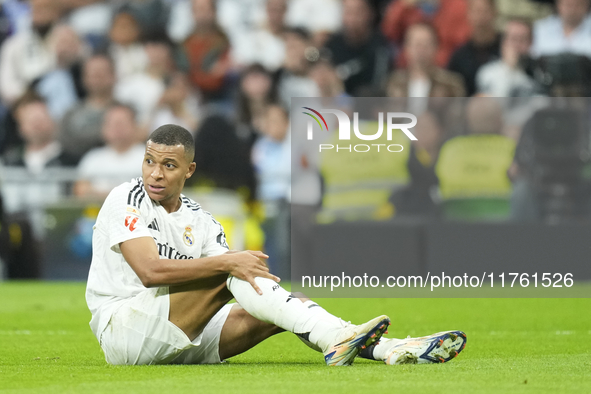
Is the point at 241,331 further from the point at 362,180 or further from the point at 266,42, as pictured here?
the point at 266,42

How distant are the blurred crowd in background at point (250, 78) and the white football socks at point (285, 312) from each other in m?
7.35

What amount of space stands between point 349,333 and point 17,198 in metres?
9.66

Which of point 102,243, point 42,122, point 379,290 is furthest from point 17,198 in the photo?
A: point 102,243

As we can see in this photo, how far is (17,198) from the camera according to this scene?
13133mm

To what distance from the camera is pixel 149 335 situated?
4.68 meters

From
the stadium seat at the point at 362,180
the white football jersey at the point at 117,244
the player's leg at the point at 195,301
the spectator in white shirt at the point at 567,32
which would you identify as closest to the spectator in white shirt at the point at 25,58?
the stadium seat at the point at 362,180

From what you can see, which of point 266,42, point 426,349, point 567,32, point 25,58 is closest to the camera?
point 426,349

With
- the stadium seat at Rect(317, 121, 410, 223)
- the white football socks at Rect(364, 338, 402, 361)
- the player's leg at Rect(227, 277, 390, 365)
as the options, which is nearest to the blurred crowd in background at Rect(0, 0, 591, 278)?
the stadium seat at Rect(317, 121, 410, 223)

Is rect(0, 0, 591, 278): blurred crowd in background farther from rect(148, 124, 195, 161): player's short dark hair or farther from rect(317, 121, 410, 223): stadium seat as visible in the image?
rect(148, 124, 195, 161): player's short dark hair

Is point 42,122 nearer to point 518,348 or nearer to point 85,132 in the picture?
point 85,132

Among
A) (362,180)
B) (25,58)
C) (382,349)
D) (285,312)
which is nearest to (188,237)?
(285,312)

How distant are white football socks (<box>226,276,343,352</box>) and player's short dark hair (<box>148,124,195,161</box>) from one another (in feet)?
2.44

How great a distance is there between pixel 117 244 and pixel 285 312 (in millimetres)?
919

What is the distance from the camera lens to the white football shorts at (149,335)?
4641 millimetres
